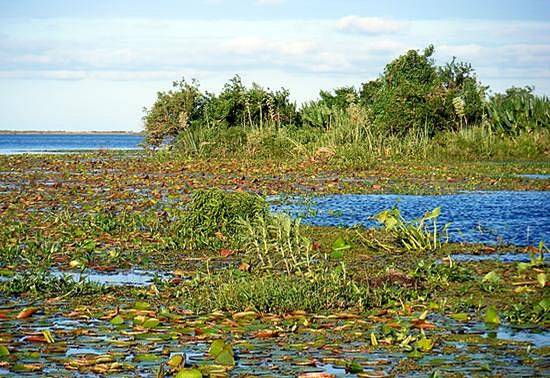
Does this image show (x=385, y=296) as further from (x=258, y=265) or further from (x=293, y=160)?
(x=293, y=160)

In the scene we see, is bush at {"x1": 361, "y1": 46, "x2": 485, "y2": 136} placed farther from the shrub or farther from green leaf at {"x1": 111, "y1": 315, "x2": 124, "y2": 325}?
green leaf at {"x1": 111, "y1": 315, "x2": 124, "y2": 325}

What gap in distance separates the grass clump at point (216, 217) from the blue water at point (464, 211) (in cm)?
187

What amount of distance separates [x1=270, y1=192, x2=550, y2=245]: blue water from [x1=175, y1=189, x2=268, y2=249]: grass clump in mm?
1875

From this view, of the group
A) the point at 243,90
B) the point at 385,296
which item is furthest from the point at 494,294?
the point at 243,90

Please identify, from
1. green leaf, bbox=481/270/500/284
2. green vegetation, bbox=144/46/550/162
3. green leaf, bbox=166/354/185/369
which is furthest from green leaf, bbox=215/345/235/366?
green vegetation, bbox=144/46/550/162

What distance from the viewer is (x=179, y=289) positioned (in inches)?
357

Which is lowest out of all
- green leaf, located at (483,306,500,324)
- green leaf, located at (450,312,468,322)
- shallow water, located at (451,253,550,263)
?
shallow water, located at (451,253,550,263)

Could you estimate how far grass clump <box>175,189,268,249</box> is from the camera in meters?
12.2

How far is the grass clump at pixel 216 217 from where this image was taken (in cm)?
1224

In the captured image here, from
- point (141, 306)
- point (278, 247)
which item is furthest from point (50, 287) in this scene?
point (278, 247)

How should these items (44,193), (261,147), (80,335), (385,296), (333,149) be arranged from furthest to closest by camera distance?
(261,147) → (333,149) → (44,193) → (385,296) → (80,335)

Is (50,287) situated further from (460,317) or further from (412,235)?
(412,235)

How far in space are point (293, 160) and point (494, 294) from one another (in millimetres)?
22217

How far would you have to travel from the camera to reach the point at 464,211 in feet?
53.0
